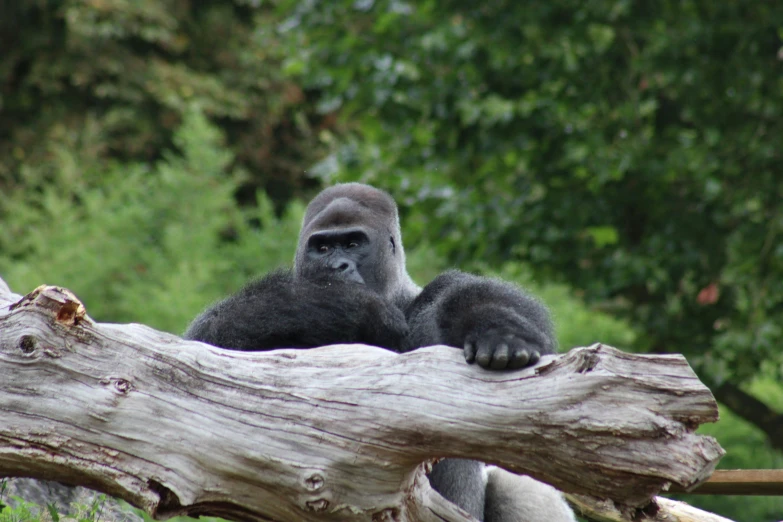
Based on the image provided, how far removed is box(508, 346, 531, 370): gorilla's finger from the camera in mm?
2211

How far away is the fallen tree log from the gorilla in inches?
6.3

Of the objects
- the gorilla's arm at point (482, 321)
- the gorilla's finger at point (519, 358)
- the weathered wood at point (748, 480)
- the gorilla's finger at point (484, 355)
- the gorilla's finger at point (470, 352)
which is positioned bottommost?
the weathered wood at point (748, 480)

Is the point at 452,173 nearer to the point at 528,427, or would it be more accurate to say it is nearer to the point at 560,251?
the point at 560,251

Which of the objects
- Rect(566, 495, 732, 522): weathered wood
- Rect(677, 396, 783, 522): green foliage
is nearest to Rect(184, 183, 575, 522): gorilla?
Rect(566, 495, 732, 522): weathered wood

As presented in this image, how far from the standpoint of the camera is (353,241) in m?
3.30

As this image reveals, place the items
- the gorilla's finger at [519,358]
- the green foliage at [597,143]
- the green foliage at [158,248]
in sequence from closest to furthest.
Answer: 1. the gorilla's finger at [519,358]
2. the green foliage at [597,143]
3. the green foliage at [158,248]

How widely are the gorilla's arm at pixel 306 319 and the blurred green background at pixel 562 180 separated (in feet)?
8.67

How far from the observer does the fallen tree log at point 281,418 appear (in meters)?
2.11

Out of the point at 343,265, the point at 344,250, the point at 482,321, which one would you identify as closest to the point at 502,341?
the point at 482,321

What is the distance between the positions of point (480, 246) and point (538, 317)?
2.99m

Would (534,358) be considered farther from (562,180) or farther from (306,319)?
(562,180)

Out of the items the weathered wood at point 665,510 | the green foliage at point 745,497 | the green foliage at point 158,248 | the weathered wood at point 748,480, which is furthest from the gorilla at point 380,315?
the green foliage at point 745,497

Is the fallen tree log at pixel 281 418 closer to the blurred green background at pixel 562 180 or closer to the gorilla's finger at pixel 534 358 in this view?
the gorilla's finger at pixel 534 358

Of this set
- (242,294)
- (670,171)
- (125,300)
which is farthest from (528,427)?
(125,300)
